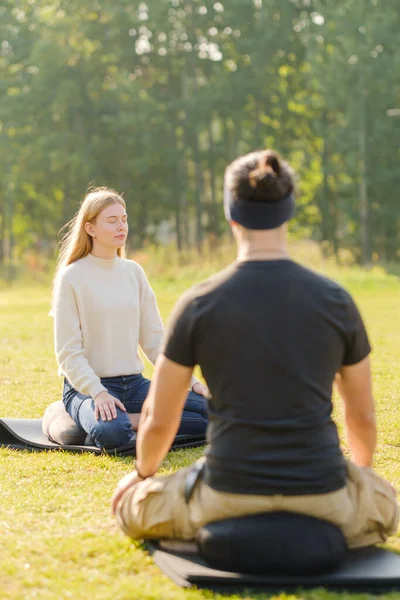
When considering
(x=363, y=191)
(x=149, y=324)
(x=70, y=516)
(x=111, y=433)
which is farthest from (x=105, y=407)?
(x=363, y=191)

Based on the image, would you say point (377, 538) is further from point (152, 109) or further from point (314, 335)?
point (152, 109)

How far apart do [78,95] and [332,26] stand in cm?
1268

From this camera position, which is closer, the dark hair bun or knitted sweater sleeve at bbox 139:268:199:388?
the dark hair bun

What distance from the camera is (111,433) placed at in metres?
6.21

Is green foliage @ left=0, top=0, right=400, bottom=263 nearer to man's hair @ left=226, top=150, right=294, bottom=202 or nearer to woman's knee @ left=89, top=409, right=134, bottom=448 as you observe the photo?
woman's knee @ left=89, top=409, right=134, bottom=448

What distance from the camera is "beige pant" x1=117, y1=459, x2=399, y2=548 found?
3.67 meters

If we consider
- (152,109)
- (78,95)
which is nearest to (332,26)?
(152,109)

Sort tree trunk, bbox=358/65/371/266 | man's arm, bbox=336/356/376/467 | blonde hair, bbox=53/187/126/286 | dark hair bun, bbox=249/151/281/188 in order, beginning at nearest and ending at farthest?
dark hair bun, bbox=249/151/281/188, man's arm, bbox=336/356/376/467, blonde hair, bbox=53/187/126/286, tree trunk, bbox=358/65/371/266

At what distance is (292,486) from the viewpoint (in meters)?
3.63

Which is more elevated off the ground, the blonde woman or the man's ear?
the man's ear

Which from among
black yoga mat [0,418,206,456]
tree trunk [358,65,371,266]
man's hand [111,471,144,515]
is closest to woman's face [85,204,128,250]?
black yoga mat [0,418,206,456]

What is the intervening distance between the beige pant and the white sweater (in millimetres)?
2364

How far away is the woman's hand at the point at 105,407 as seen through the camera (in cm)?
620

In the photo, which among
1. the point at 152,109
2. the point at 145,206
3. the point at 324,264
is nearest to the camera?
the point at 324,264
